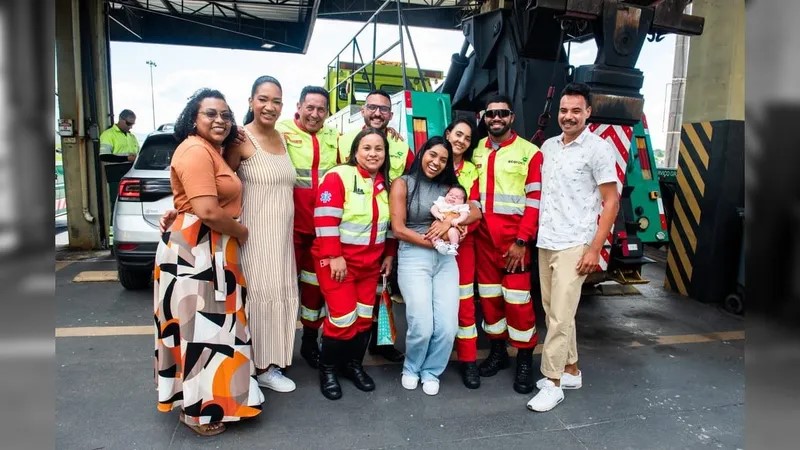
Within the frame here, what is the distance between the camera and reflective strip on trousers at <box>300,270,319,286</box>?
10.2 feet

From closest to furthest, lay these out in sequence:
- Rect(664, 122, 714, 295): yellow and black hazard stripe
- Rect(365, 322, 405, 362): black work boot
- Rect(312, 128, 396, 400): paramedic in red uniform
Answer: Rect(312, 128, 396, 400): paramedic in red uniform → Rect(365, 322, 405, 362): black work boot → Rect(664, 122, 714, 295): yellow and black hazard stripe

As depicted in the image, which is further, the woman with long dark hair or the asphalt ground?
the woman with long dark hair

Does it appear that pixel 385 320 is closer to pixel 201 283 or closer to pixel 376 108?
pixel 201 283

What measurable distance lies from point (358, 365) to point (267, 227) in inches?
42.0

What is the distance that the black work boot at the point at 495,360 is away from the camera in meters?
3.29

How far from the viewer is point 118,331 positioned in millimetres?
3842

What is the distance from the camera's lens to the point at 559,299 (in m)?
2.83

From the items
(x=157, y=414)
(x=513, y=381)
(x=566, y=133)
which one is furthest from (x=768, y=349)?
(x=157, y=414)

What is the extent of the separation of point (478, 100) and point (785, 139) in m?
4.06

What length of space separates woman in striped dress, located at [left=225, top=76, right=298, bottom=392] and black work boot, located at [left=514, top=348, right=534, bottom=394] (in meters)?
1.42

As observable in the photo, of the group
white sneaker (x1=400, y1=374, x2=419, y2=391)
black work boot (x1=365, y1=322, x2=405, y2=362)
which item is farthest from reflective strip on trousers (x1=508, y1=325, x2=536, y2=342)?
black work boot (x1=365, y1=322, x2=405, y2=362)

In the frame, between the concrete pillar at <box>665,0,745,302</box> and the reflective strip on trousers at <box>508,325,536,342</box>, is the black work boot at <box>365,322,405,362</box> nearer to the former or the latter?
the reflective strip on trousers at <box>508,325,536,342</box>

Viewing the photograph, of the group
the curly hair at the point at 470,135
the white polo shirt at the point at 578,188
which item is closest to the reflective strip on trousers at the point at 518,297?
the white polo shirt at the point at 578,188

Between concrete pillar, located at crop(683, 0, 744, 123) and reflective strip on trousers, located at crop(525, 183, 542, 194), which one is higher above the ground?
concrete pillar, located at crop(683, 0, 744, 123)
